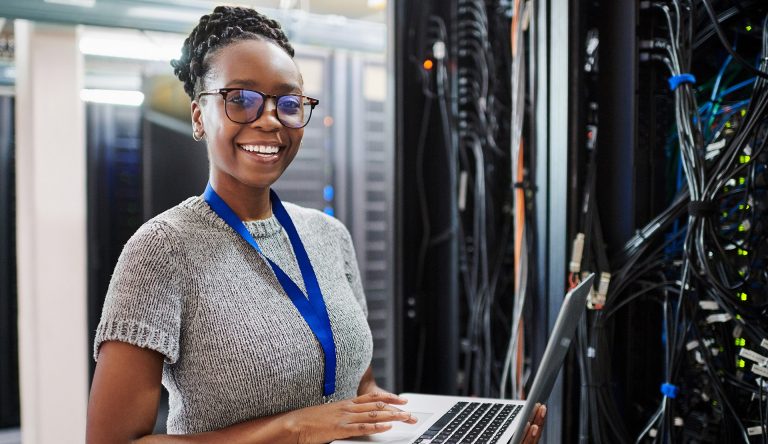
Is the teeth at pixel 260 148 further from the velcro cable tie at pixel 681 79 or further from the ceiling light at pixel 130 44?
the ceiling light at pixel 130 44

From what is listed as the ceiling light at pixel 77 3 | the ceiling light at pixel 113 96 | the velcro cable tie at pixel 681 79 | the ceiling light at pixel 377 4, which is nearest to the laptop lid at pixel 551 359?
the velcro cable tie at pixel 681 79

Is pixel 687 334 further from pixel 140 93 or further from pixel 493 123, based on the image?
pixel 140 93

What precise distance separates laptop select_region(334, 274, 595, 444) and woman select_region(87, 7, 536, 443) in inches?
1.6

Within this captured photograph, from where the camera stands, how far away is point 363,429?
1010 mm

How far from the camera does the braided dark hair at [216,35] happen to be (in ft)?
3.72

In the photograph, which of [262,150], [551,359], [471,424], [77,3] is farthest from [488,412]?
[77,3]

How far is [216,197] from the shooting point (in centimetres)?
114

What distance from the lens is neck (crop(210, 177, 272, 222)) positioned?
45.3 inches

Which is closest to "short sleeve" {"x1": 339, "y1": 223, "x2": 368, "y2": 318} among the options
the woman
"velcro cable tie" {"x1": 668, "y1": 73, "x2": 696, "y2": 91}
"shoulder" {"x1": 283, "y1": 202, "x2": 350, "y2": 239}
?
"shoulder" {"x1": 283, "y1": 202, "x2": 350, "y2": 239}

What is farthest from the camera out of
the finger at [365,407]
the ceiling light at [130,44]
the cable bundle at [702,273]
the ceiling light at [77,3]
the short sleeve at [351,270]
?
the ceiling light at [130,44]

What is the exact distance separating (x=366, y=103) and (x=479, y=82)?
2.68 feet

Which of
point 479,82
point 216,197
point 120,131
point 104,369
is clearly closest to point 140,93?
point 120,131

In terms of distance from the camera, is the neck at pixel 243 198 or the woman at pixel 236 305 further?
the neck at pixel 243 198

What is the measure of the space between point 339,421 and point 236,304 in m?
0.25
